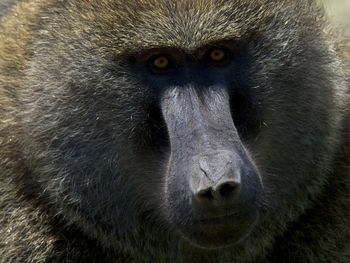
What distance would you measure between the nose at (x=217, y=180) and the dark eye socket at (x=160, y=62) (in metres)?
0.57

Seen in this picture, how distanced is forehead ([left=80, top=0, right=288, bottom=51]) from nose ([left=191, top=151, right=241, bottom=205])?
0.61 m

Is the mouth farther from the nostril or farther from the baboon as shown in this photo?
the nostril

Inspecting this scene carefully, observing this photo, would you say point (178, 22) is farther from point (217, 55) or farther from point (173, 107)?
point (173, 107)

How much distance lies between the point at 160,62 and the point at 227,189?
74cm

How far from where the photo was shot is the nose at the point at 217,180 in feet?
13.4

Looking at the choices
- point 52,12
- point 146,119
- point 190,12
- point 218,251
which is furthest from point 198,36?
point 218,251

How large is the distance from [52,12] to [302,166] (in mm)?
1401

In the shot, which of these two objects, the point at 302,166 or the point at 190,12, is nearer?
the point at 190,12

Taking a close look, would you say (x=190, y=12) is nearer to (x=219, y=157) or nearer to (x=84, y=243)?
(x=219, y=157)

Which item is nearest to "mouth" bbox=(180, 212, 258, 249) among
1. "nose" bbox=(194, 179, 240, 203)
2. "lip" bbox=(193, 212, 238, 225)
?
"lip" bbox=(193, 212, 238, 225)

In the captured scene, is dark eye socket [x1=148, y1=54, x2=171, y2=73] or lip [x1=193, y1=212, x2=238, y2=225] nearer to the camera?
lip [x1=193, y1=212, x2=238, y2=225]

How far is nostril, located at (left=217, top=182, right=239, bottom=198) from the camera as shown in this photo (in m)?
4.09

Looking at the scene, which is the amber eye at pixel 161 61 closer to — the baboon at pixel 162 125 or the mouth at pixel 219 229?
the baboon at pixel 162 125

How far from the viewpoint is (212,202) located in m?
4.14
